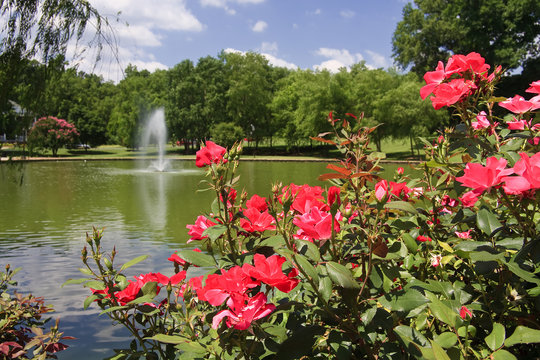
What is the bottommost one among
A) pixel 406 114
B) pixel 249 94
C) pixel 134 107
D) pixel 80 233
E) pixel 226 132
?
pixel 80 233

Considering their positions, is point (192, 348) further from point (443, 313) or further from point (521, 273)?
point (521, 273)

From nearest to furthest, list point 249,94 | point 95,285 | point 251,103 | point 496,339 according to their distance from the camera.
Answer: point 496,339
point 95,285
point 249,94
point 251,103

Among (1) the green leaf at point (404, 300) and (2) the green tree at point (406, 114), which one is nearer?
(1) the green leaf at point (404, 300)

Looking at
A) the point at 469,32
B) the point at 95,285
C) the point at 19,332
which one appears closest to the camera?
Result: the point at 95,285

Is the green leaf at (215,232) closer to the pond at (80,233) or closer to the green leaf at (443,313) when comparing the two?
the green leaf at (443,313)

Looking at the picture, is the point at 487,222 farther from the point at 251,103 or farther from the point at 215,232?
the point at 251,103

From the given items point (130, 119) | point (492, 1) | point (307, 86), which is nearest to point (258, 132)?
point (307, 86)

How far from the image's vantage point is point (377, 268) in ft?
3.07

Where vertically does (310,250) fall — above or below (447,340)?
above

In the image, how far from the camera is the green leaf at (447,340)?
2.71 feet

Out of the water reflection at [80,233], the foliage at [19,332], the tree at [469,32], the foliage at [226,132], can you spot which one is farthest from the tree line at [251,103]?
the foliage at [19,332]

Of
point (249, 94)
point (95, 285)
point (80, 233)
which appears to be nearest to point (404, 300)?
point (95, 285)

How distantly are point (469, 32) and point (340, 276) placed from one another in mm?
33687

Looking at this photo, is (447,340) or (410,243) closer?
(447,340)
